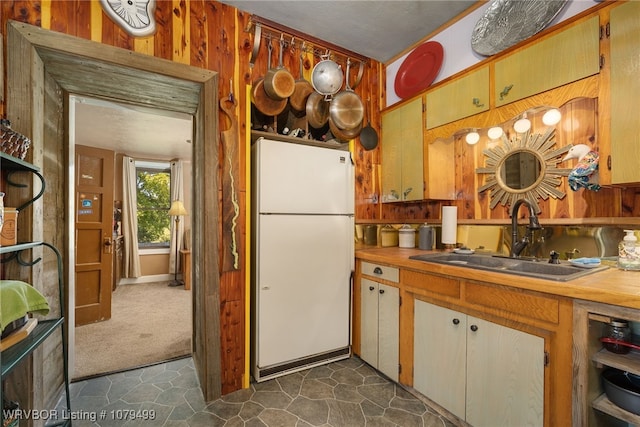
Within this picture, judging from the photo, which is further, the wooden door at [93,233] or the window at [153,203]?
the window at [153,203]

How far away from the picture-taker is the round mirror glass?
1.87m

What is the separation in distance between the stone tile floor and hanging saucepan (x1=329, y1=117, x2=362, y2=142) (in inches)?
76.3

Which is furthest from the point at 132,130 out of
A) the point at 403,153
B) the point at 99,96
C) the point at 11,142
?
the point at 403,153

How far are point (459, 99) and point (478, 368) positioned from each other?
5.89ft

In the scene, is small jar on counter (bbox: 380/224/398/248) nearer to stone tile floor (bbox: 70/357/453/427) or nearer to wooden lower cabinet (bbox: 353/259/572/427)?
wooden lower cabinet (bbox: 353/259/572/427)

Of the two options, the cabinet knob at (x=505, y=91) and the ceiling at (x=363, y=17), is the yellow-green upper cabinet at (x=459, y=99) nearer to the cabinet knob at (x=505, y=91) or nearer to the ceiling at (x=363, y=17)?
the cabinet knob at (x=505, y=91)

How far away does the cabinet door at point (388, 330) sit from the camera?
1.99m

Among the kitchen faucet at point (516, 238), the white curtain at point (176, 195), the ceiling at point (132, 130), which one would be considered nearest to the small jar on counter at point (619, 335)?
the kitchen faucet at point (516, 238)

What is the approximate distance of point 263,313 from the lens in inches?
80.5

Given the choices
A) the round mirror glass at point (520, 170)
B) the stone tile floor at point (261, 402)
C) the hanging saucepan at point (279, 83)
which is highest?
the hanging saucepan at point (279, 83)

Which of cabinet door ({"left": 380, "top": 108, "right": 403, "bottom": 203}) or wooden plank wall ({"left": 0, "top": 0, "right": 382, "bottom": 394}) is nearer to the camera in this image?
wooden plank wall ({"left": 0, "top": 0, "right": 382, "bottom": 394})

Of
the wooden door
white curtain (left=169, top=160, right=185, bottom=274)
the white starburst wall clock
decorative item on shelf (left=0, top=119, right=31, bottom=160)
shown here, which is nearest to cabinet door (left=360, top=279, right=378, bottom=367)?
decorative item on shelf (left=0, top=119, right=31, bottom=160)

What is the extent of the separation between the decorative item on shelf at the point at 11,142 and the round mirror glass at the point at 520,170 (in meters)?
2.75

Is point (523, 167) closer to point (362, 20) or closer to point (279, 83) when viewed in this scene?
point (362, 20)
